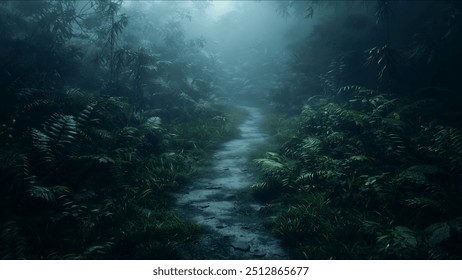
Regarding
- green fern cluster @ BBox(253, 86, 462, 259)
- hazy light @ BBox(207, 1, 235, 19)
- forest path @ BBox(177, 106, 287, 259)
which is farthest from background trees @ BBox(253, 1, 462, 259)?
hazy light @ BBox(207, 1, 235, 19)

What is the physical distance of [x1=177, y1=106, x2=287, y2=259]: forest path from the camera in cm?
424

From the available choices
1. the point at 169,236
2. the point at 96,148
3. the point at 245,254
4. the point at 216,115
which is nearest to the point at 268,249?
the point at 245,254

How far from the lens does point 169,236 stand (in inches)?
174

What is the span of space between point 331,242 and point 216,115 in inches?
393

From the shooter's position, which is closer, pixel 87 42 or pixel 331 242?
pixel 331 242

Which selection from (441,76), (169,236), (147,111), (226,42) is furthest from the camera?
(226,42)

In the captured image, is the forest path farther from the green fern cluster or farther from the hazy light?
the hazy light

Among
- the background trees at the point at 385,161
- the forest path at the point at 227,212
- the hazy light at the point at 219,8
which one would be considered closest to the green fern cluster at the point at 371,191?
the background trees at the point at 385,161

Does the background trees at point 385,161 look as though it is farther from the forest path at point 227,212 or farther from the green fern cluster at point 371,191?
the forest path at point 227,212

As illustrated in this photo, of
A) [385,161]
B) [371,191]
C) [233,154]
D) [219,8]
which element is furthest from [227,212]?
[219,8]
